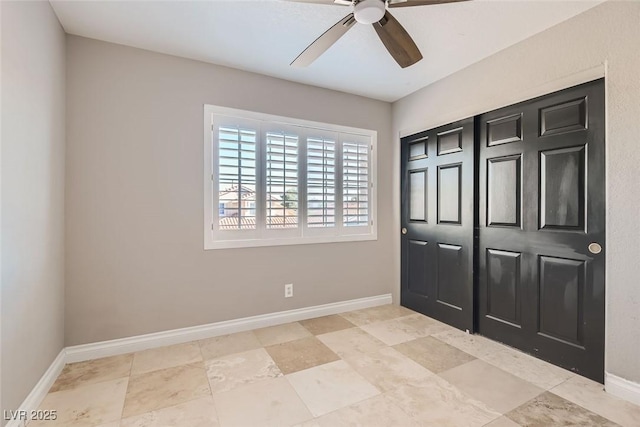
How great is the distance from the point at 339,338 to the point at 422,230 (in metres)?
1.51

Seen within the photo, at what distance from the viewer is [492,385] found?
1.99 meters

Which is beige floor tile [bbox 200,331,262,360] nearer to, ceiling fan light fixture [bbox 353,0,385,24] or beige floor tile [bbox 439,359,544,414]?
beige floor tile [bbox 439,359,544,414]

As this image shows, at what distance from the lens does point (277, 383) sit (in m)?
2.03

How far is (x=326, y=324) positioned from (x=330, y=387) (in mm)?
1104

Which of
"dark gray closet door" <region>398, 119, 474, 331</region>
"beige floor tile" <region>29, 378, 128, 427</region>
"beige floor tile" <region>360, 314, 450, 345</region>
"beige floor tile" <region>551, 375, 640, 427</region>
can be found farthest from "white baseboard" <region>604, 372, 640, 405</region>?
"beige floor tile" <region>29, 378, 128, 427</region>

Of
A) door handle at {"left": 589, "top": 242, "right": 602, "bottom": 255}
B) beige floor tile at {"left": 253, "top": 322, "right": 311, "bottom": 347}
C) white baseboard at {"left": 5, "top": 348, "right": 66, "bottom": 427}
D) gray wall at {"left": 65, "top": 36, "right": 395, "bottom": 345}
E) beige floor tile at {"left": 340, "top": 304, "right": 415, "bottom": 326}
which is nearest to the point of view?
white baseboard at {"left": 5, "top": 348, "right": 66, "bottom": 427}

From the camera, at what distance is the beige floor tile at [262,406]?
5.46ft

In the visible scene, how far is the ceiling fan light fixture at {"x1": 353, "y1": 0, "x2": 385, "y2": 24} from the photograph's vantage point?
1525 millimetres

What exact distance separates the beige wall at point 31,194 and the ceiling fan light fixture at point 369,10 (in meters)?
1.74

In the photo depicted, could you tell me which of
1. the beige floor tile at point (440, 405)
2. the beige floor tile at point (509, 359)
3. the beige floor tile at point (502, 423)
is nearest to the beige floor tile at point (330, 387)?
the beige floor tile at point (440, 405)

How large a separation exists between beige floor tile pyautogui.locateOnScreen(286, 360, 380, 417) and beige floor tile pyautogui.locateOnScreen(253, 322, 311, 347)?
581 millimetres

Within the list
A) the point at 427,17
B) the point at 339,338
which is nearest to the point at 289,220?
the point at 339,338

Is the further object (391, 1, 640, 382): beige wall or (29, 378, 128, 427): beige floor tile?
(391, 1, 640, 382): beige wall

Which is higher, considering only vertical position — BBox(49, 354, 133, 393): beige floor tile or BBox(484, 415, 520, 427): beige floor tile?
BBox(484, 415, 520, 427): beige floor tile
